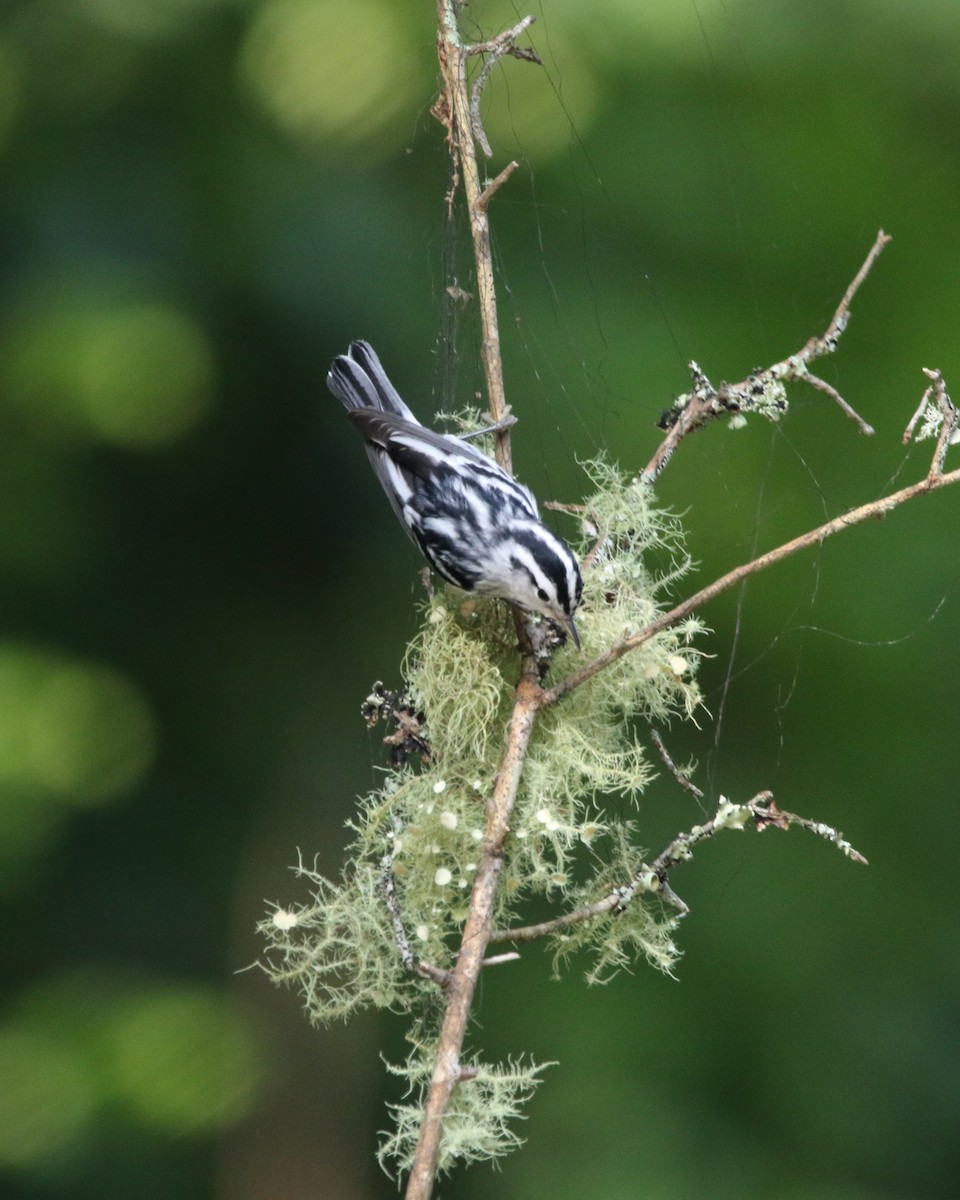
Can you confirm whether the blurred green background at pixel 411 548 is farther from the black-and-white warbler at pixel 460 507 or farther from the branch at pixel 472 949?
the branch at pixel 472 949

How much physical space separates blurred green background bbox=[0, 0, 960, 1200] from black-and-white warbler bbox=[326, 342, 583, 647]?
0.78 metres

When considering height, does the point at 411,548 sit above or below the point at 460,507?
below

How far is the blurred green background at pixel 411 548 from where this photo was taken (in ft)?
10.4

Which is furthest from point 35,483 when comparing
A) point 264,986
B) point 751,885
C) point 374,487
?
point 751,885

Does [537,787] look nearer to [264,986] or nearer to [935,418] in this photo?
[935,418]

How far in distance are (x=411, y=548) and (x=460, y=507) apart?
1.31 m

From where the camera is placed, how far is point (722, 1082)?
3264mm

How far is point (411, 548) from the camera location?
3318mm

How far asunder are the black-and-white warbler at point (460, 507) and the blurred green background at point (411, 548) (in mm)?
780

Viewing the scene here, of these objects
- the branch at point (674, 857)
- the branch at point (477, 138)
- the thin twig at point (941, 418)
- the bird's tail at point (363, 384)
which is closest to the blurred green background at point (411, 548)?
the bird's tail at point (363, 384)

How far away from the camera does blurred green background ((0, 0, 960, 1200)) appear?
3162 mm

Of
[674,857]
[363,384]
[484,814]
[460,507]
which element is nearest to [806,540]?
[674,857]

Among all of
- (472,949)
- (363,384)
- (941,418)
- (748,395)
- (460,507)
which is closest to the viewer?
(472,949)

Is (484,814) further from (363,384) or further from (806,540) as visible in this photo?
(363,384)
